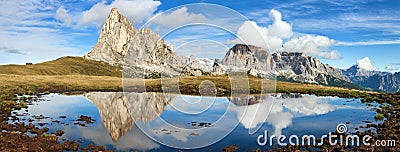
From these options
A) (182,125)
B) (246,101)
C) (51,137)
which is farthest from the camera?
(246,101)

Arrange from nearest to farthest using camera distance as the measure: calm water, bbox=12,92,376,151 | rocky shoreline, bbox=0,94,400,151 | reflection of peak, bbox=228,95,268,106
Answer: rocky shoreline, bbox=0,94,400,151, calm water, bbox=12,92,376,151, reflection of peak, bbox=228,95,268,106

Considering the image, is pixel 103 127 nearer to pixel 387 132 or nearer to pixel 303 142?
pixel 303 142

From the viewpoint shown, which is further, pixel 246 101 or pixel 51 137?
pixel 246 101

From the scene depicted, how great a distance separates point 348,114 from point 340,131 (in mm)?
16475

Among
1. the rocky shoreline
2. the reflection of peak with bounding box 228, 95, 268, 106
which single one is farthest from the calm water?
the reflection of peak with bounding box 228, 95, 268, 106

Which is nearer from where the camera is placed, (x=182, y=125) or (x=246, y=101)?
(x=182, y=125)

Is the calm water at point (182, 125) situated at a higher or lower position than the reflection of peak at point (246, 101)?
lower

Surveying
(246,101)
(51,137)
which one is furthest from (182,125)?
(246,101)

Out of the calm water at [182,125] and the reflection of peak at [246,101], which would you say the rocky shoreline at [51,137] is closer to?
the calm water at [182,125]

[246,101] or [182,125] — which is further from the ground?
[246,101]

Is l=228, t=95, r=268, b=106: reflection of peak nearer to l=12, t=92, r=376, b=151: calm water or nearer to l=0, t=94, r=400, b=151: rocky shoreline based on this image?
l=12, t=92, r=376, b=151: calm water

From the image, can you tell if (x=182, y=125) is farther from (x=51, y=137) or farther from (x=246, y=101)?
(x=246, y=101)

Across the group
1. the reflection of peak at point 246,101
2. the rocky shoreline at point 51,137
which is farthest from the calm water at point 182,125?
the reflection of peak at point 246,101

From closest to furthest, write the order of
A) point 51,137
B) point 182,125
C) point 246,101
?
point 51,137
point 182,125
point 246,101
